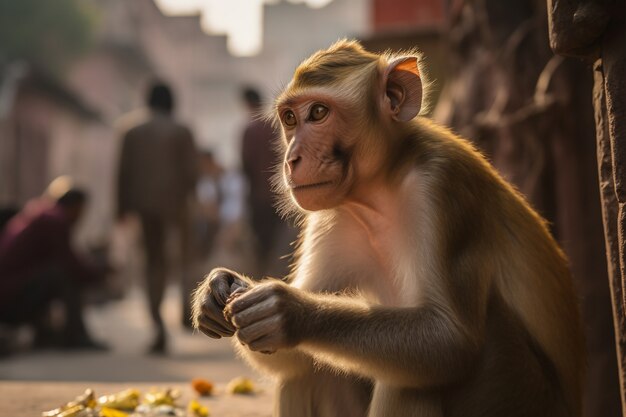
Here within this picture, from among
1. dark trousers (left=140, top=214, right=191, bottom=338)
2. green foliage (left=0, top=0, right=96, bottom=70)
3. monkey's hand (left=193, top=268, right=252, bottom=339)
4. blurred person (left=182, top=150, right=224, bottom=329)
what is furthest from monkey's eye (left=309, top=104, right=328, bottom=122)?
green foliage (left=0, top=0, right=96, bottom=70)

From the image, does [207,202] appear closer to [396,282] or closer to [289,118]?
[289,118]

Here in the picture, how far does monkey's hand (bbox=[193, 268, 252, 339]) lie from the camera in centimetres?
268

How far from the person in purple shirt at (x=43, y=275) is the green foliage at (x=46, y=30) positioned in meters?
14.7

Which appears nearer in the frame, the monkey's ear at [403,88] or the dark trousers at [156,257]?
the monkey's ear at [403,88]

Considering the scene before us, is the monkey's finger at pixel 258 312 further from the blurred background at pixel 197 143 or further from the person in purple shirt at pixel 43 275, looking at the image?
the person in purple shirt at pixel 43 275

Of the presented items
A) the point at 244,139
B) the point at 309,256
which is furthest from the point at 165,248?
the point at 309,256

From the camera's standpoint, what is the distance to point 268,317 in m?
2.42

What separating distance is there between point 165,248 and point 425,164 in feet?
17.6

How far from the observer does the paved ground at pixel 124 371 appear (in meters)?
4.22

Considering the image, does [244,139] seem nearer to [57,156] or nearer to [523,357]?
[523,357]

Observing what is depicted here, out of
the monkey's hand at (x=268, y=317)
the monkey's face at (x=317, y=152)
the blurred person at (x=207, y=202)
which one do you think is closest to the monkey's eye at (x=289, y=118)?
the monkey's face at (x=317, y=152)

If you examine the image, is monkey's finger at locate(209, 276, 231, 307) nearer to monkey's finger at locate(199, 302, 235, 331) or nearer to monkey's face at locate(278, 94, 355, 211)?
monkey's finger at locate(199, 302, 235, 331)

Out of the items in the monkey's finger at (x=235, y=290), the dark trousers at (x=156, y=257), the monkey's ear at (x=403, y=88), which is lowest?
the dark trousers at (x=156, y=257)

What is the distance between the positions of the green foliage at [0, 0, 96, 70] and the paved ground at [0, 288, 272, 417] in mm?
13476
